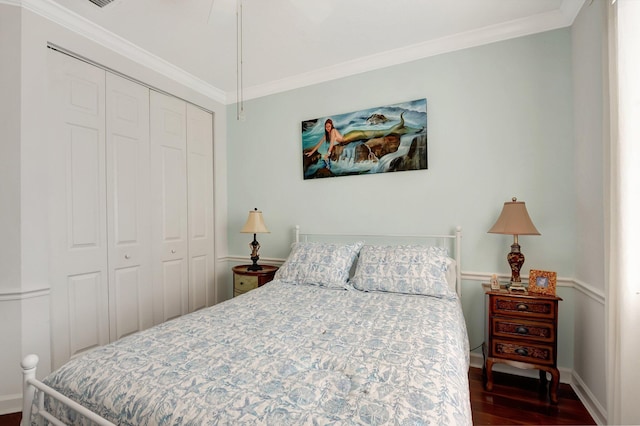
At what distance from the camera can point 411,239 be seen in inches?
107

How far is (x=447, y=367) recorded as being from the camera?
3.78 ft

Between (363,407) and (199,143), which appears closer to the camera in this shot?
(363,407)

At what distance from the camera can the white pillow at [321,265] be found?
2457 millimetres

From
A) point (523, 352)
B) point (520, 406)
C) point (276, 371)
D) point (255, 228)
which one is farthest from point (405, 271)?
point (255, 228)

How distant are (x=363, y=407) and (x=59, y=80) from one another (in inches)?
113

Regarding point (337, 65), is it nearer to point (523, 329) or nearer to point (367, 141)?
point (367, 141)

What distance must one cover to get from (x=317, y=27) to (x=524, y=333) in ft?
8.71

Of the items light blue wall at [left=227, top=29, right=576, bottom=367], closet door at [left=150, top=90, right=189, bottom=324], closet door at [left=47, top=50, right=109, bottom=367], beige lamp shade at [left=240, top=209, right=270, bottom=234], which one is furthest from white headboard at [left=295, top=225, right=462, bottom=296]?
closet door at [left=47, top=50, right=109, bottom=367]

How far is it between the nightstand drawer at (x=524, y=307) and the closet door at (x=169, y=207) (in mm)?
2829

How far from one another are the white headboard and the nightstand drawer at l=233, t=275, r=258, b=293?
58 cm

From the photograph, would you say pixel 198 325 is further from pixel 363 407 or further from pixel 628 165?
pixel 628 165

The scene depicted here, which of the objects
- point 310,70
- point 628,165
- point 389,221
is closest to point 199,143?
point 310,70

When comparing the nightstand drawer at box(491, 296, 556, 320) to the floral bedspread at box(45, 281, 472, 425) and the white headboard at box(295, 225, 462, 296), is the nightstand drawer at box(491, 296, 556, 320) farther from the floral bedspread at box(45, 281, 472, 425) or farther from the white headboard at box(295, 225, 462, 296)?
the floral bedspread at box(45, 281, 472, 425)

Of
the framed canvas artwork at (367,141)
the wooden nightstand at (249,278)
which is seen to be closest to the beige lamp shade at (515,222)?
the framed canvas artwork at (367,141)
